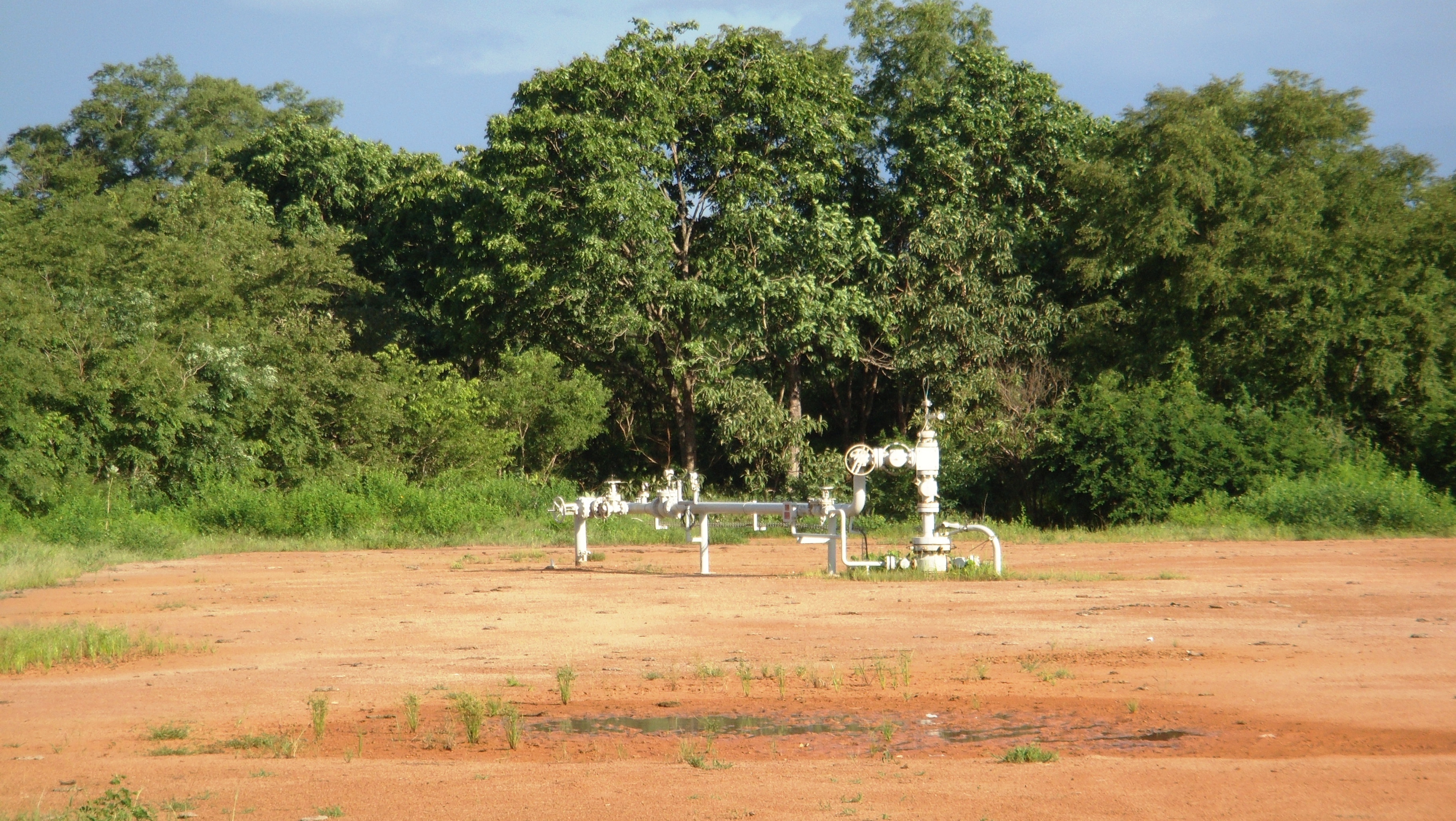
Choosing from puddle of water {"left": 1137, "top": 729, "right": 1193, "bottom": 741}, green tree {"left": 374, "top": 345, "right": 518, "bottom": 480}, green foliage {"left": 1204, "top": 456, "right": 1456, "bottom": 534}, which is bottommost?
puddle of water {"left": 1137, "top": 729, "right": 1193, "bottom": 741}

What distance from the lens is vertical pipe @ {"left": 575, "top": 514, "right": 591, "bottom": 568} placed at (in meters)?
18.9

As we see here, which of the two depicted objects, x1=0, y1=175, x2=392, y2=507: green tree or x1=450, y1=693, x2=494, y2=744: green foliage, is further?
x1=0, y1=175, x2=392, y2=507: green tree

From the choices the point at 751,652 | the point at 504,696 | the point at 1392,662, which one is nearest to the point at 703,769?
the point at 504,696

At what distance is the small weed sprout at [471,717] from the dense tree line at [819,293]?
2035 centimetres

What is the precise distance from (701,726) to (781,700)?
79cm

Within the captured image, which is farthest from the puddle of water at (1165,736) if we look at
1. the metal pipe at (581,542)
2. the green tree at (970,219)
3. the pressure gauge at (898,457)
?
the green tree at (970,219)

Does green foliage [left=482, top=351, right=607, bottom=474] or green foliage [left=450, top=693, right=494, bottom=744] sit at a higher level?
green foliage [left=482, top=351, right=607, bottom=474]

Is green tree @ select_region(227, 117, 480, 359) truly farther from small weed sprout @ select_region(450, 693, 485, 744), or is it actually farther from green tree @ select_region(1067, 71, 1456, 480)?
small weed sprout @ select_region(450, 693, 485, 744)

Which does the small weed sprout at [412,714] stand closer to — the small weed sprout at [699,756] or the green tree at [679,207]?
the small weed sprout at [699,756]

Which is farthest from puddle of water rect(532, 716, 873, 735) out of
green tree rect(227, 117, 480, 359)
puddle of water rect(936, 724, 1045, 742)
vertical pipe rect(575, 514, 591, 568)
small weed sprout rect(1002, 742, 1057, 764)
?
green tree rect(227, 117, 480, 359)

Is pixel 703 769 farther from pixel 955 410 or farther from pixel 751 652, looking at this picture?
pixel 955 410

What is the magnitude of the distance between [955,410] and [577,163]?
1054cm

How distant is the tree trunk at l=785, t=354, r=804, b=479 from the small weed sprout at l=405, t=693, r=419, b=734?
23721 millimetres

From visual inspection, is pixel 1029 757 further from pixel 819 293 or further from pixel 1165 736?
pixel 819 293
